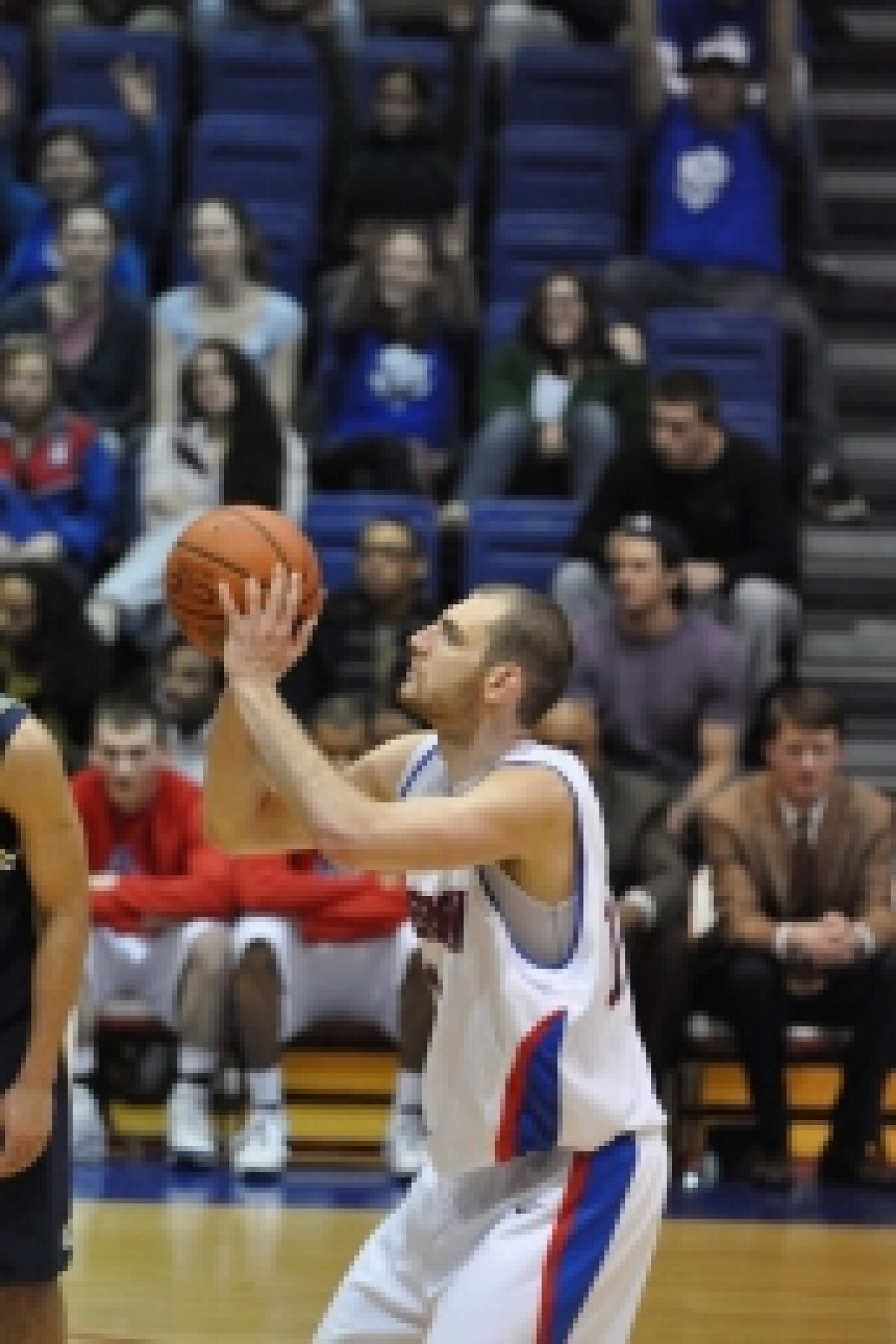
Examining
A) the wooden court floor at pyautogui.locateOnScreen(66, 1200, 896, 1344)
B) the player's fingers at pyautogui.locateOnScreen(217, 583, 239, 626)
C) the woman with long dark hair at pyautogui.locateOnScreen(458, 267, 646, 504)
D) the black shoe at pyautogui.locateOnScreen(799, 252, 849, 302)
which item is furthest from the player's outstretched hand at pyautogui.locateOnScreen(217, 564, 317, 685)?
the black shoe at pyautogui.locateOnScreen(799, 252, 849, 302)

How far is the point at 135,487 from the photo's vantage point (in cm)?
891

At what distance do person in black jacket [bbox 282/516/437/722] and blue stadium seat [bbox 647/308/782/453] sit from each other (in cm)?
147

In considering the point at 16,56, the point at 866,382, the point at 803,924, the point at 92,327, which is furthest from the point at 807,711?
the point at 16,56

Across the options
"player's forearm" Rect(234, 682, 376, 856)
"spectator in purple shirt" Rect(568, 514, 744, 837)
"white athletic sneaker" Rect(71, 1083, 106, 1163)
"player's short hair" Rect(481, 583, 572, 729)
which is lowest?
"white athletic sneaker" Rect(71, 1083, 106, 1163)

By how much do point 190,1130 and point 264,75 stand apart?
4.83 meters

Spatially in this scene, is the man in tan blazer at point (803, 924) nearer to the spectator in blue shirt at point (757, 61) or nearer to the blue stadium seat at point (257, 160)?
the spectator in blue shirt at point (757, 61)

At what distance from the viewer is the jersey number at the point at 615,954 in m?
3.74

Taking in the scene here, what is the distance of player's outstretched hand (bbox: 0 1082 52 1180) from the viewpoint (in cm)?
368

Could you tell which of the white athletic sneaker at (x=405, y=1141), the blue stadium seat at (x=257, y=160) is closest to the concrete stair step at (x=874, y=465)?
the blue stadium seat at (x=257, y=160)

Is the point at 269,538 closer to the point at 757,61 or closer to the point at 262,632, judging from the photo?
the point at 262,632

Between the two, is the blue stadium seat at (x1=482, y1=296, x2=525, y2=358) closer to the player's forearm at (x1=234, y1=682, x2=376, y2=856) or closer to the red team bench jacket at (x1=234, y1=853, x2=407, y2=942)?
the red team bench jacket at (x1=234, y1=853, x2=407, y2=942)

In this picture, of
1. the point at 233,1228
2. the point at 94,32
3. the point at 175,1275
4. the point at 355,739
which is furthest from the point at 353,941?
the point at 94,32

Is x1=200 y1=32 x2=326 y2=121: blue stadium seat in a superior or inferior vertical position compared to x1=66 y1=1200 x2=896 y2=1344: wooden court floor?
superior

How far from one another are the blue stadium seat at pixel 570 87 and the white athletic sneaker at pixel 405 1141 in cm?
452
